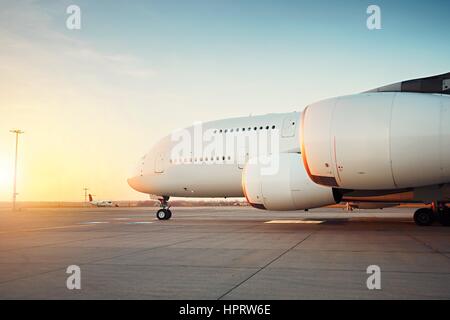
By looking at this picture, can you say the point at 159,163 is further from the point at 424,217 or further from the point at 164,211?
the point at 424,217

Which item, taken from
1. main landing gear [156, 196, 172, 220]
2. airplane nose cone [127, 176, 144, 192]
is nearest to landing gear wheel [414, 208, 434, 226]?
main landing gear [156, 196, 172, 220]

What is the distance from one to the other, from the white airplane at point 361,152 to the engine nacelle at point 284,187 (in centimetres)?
3

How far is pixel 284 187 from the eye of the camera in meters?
12.9

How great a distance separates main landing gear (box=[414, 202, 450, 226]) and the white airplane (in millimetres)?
30

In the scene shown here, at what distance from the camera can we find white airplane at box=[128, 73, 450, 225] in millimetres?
9781

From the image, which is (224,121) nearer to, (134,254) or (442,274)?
(134,254)

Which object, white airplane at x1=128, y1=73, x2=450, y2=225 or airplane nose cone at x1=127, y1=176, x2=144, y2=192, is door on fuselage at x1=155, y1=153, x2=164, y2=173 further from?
white airplane at x1=128, y1=73, x2=450, y2=225

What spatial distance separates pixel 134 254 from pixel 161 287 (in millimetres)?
3082

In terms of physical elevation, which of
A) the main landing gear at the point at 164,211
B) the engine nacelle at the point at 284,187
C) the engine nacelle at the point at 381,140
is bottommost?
the main landing gear at the point at 164,211

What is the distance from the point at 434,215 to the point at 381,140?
5667 mm

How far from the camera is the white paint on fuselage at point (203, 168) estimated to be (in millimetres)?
16125
